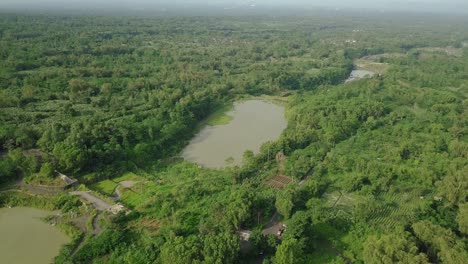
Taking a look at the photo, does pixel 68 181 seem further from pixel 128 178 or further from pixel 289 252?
pixel 289 252

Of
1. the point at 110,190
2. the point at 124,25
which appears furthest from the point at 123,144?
the point at 124,25

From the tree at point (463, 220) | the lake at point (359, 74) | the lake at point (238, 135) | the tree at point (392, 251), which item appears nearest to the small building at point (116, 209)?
the lake at point (238, 135)

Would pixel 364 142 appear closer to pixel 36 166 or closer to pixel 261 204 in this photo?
pixel 261 204

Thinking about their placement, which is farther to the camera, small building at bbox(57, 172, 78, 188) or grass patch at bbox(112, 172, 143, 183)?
grass patch at bbox(112, 172, 143, 183)

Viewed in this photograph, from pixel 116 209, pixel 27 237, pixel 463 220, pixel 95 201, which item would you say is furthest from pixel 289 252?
pixel 27 237

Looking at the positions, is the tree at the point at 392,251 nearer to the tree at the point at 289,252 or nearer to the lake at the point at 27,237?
the tree at the point at 289,252

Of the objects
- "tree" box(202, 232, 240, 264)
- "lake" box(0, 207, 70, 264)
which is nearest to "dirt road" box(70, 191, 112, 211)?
"lake" box(0, 207, 70, 264)

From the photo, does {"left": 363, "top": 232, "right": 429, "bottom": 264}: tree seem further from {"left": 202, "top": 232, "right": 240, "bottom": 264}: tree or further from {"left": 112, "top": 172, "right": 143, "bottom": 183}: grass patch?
{"left": 112, "top": 172, "right": 143, "bottom": 183}: grass patch

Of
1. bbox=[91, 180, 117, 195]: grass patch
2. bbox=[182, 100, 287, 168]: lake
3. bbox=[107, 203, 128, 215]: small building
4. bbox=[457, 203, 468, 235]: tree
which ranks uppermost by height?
bbox=[457, 203, 468, 235]: tree
